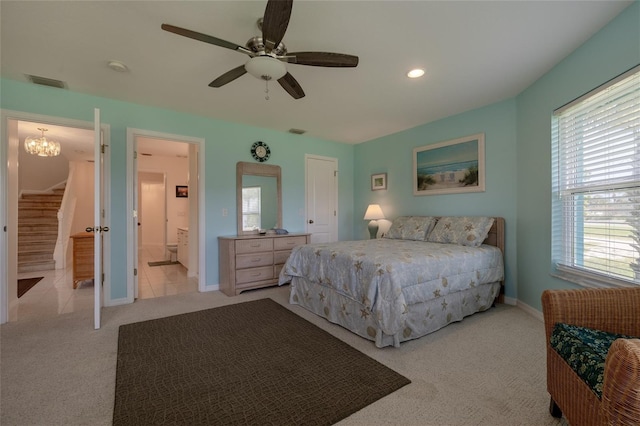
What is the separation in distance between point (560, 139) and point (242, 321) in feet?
11.6

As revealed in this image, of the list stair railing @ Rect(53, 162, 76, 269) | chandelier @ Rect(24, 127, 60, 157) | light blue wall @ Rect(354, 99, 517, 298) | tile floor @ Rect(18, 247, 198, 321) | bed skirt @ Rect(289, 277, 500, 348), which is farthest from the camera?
stair railing @ Rect(53, 162, 76, 269)

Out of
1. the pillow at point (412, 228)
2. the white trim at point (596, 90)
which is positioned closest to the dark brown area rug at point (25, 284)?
the pillow at point (412, 228)

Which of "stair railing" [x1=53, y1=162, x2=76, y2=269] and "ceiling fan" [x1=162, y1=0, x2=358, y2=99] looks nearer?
"ceiling fan" [x1=162, y1=0, x2=358, y2=99]

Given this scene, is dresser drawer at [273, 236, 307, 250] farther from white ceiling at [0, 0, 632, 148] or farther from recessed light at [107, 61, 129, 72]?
recessed light at [107, 61, 129, 72]

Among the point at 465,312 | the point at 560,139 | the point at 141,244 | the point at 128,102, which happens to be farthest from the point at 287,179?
the point at 141,244

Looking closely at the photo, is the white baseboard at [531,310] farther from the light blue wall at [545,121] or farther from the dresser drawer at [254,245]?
the dresser drawer at [254,245]

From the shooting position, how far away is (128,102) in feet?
11.2

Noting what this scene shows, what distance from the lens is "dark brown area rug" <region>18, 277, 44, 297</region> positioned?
3855 mm

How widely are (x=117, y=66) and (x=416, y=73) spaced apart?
110 inches

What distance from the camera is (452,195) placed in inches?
153

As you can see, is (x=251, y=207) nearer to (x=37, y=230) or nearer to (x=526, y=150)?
(x=526, y=150)

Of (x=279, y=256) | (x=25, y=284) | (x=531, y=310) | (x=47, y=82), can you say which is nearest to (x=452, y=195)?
(x=531, y=310)

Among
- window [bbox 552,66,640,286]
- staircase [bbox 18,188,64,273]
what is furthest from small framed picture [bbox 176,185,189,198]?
window [bbox 552,66,640,286]

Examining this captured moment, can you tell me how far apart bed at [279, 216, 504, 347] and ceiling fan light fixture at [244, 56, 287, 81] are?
163cm
